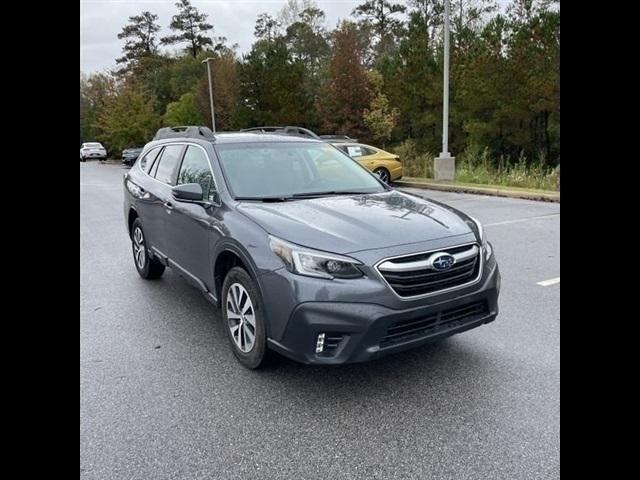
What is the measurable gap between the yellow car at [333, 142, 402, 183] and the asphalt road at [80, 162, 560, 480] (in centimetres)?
1147

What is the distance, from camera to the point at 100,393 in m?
3.60

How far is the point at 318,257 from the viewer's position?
128 inches

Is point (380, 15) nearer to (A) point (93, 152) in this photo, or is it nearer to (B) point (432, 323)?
(A) point (93, 152)

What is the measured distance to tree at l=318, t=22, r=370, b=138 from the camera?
2640cm

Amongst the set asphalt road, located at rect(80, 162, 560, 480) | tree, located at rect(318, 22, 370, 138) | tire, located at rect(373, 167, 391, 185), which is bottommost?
asphalt road, located at rect(80, 162, 560, 480)

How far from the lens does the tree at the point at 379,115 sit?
25250 mm

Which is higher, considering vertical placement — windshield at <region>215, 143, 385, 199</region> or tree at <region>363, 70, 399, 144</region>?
tree at <region>363, 70, 399, 144</region>

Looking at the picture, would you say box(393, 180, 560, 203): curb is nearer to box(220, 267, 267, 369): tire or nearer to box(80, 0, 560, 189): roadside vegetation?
box(80, 0, 560, 189): roadside vegetation

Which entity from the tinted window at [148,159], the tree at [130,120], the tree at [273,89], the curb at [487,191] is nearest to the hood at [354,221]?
the tinted window at [148,159]

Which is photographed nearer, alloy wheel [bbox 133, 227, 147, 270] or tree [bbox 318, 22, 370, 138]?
alloy wheel [bbox 133, 227, 147, 270]

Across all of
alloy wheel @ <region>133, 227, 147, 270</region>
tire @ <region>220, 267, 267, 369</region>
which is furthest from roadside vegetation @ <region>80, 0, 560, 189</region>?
tire @ <region>220, 267, 267, 369</region>

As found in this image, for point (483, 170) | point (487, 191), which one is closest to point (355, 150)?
point (487, 191)
